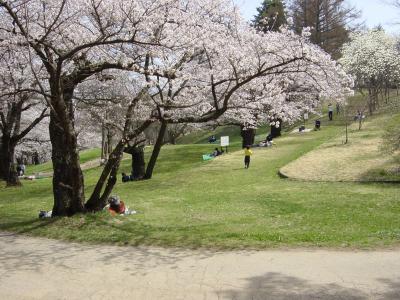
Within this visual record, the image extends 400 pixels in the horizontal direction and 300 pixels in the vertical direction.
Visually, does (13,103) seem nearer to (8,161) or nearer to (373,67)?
(8,161)

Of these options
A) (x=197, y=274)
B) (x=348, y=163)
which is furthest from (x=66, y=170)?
(x=348, y=163)

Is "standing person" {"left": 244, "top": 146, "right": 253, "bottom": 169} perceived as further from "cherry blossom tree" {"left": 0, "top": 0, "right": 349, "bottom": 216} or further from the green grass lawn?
"cherry blossom tree" {"left": 0, "top": 0, "right": 349, "bottom": 216}

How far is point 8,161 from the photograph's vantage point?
24.9m

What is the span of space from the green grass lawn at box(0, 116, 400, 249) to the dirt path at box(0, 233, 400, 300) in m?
0.79

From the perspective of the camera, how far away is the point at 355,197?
1420cm

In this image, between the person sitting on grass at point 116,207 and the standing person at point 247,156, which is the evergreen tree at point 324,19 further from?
the person sitting on grass at point 116,207

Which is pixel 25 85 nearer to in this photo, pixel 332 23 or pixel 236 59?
pixel 236 59

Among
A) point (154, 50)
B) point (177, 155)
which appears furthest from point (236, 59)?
point (177, 155)

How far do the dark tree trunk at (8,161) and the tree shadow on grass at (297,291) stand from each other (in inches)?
820

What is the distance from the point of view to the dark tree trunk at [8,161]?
955 inches

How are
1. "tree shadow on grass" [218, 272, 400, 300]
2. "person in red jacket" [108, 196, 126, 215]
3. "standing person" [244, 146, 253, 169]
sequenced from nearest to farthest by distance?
"tree shadow on grass" [218, 272, 400, 300] < "person in red jacket" [108, 196, 126, 215] < "standing person" [244, 146, 253, 169]

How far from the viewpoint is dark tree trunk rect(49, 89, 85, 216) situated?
461 inches

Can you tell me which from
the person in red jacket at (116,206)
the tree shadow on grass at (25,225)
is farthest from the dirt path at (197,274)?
the person in red jacket at (116,206)

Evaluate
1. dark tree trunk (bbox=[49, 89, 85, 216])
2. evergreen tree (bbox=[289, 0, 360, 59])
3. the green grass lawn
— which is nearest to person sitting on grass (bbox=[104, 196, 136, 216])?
the green grass lawn
